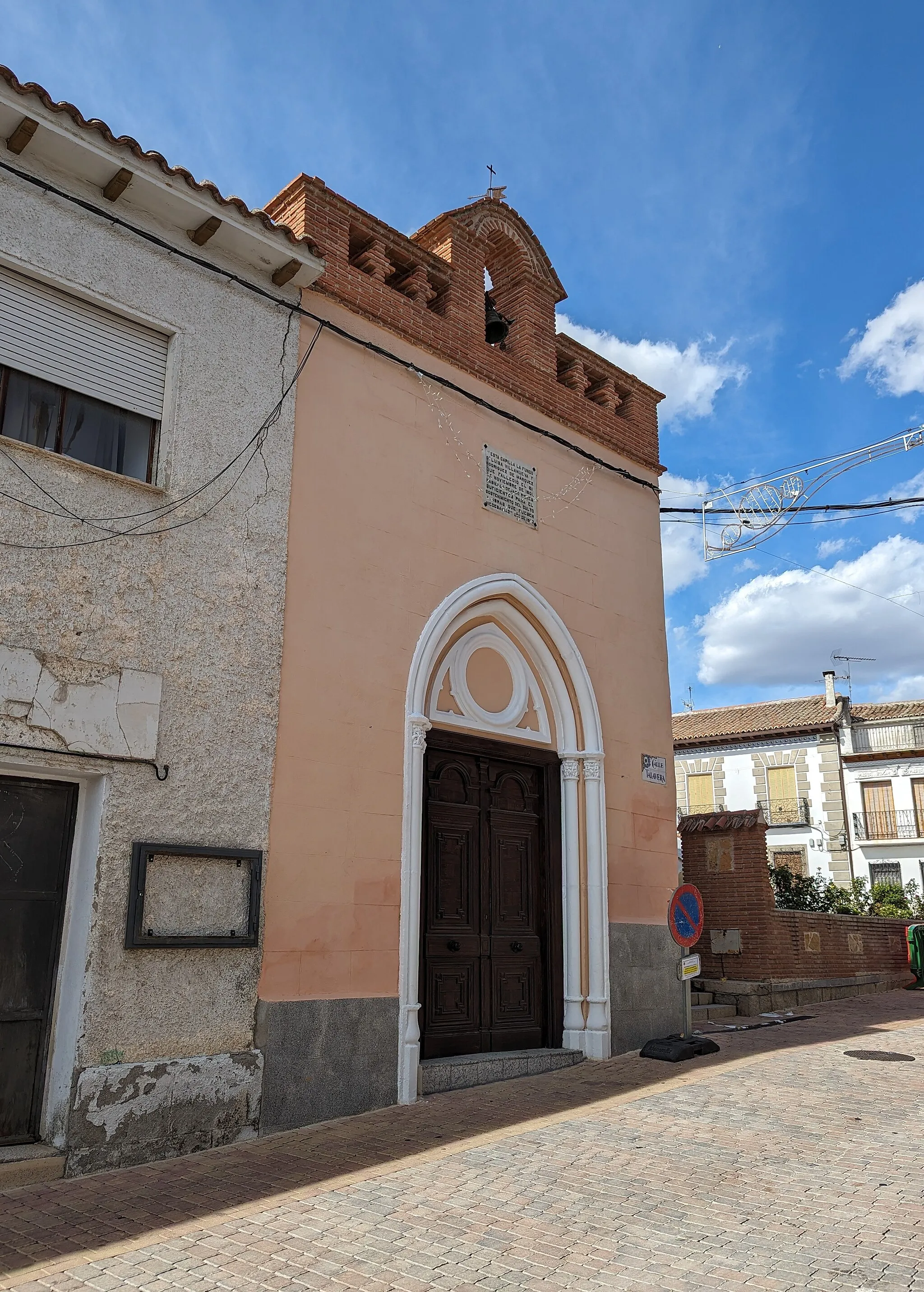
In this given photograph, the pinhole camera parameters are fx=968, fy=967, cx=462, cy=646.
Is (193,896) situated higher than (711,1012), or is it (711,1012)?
(193,896)

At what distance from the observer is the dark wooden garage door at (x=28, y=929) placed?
5250 millimetres

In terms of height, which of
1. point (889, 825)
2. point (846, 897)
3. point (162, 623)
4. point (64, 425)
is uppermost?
point (889, 825)

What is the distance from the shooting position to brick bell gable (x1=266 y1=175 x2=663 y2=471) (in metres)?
7.87

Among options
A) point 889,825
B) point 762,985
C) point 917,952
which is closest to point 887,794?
point 889,825

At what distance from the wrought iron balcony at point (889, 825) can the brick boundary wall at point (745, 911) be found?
21.3 m

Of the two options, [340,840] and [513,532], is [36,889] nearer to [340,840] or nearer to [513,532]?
[340,840]

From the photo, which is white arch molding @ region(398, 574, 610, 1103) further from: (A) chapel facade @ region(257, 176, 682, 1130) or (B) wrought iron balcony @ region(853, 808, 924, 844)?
(B) wrought iron balcony @ region(853, 808, 924, 844)

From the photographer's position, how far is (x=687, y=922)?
879 cm

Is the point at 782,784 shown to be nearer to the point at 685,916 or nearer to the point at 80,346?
the point at 685,916

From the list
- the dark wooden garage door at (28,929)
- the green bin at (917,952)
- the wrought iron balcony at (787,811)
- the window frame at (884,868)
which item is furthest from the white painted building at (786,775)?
the dark wooden garage door at (28,929)

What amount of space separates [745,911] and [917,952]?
5297mm

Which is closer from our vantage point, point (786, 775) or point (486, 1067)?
point (486, 1067)

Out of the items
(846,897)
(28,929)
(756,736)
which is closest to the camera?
(28,929)

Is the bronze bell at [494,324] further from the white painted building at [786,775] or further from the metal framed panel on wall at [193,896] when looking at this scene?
the white painted building at [786,775]
